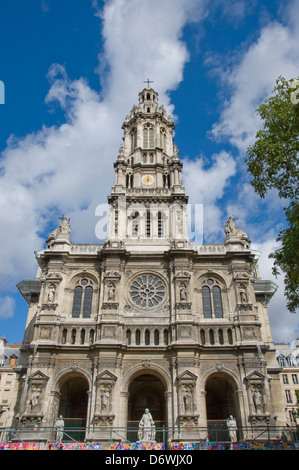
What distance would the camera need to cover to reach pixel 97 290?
30797mm

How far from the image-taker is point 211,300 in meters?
30.4

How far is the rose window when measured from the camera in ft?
99.6

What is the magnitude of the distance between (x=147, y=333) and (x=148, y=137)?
23.6 meters

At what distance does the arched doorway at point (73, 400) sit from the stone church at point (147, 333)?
106 millimetres

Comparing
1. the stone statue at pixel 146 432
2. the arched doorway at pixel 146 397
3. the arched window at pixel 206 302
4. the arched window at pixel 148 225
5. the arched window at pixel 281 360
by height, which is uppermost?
the arched window at pixel 148 225

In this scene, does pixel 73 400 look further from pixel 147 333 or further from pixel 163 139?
pixel 163 139

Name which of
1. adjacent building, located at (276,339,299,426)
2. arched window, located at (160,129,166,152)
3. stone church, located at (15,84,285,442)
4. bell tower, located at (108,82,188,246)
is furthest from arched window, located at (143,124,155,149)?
adjacent building, located at (276,339,299,426)

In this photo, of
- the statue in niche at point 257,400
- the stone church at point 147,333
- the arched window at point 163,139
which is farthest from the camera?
the arched window at point 163,139

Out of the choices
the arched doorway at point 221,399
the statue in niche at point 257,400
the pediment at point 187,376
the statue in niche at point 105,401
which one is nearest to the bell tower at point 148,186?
the pediment at point 187,376

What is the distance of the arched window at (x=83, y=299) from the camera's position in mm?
30031

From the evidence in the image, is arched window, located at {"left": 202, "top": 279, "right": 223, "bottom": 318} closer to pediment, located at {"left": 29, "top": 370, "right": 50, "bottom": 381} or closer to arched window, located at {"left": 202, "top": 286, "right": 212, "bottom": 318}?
arched window, located at {"left": 202, "top": 286, "right": 212, "bottom": 318}

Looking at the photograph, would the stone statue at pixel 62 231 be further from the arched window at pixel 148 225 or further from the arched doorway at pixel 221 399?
the arched doorway at pixel 221 399

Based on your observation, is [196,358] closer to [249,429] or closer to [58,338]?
[249,429]

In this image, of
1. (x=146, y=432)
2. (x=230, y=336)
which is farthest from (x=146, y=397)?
(x=230, y=336)
